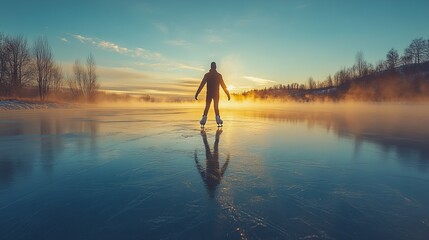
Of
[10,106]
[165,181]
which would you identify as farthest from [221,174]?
[10,106]

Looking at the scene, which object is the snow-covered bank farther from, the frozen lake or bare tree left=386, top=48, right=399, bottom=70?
bare tree left=386, top=48, right=399, bottom=70

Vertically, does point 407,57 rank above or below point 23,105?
above

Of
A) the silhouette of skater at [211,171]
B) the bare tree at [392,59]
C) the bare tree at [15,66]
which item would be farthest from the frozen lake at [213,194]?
the bare tree at [392,59]

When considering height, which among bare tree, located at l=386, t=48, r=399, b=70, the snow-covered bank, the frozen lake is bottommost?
the frozen lake

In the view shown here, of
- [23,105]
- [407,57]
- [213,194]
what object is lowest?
[213,194]

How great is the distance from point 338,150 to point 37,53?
41173 millimetres

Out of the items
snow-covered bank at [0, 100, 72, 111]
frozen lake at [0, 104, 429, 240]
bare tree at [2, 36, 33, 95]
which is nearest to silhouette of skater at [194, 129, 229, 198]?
frozen lake at [0, 104, 429, 240]

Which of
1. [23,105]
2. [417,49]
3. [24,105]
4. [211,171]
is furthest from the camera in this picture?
[417,49]

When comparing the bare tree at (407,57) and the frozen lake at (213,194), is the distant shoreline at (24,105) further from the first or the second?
the bare tree at (407,57)

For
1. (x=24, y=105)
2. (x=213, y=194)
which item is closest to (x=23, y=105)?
(x=24, y=105)

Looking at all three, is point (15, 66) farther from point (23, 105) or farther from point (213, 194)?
point (213, 194)

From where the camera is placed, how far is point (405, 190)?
8.00 ft

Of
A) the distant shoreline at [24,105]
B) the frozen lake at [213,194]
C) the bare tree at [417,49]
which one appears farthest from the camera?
the bare tree at [417,49]

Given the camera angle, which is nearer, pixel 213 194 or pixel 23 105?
pixel 213 194
